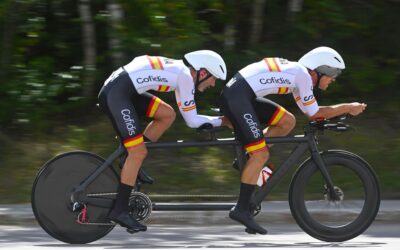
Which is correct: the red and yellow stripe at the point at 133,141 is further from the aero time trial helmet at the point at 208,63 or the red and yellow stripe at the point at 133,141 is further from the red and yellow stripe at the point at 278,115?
the red and yellow stripe at the point at 278,115

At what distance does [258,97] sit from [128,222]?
1.47 m

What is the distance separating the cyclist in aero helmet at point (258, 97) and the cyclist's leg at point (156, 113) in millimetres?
469

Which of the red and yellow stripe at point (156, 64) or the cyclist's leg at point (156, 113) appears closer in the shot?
the red and yellow stripe at point (156, 64)

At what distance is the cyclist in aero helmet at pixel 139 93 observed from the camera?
7.06 m

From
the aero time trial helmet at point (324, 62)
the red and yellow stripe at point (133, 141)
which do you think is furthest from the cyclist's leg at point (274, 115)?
the red and yellow stripe at point (133, 141)

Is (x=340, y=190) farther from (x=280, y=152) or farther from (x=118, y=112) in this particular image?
(x=280, y=152)

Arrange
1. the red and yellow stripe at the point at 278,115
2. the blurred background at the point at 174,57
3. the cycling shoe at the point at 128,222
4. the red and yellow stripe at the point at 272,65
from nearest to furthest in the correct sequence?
the cycling shoe at the point at 128,222 → the red and yellow stripe at the point at 272,65 → the red and yellow stripe at the point at 278,115 → the blurred background at the point at 174,57

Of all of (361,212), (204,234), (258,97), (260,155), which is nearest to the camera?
(260,155)

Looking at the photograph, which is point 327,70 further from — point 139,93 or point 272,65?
point 139,93

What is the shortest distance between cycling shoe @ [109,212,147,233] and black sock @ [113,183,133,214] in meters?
0.04

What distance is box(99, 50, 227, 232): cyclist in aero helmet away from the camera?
23.2 ft

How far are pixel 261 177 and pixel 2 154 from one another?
13.7ft

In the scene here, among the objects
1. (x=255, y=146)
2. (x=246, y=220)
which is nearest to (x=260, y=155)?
(x=255, y=146)

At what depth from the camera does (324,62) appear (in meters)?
7.23
